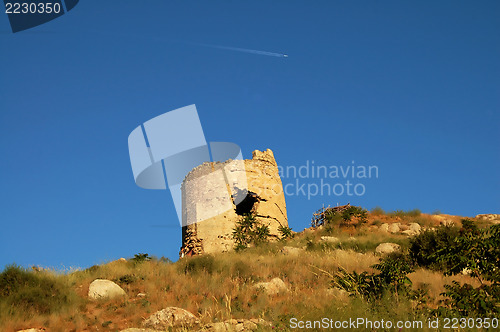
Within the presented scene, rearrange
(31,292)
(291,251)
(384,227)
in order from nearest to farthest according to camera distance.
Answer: (31,292) → (291,251) → (384,227)

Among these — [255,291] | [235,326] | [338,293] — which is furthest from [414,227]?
[235,326]

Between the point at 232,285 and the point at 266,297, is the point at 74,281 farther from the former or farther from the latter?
the point at 266,297

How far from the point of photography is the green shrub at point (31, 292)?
9047 mm

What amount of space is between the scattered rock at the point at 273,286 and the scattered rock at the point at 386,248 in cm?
623

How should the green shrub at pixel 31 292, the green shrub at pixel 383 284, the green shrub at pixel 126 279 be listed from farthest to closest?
the green shrub at pixel 126 279 → the green shrub at pixel 31 292 → the green shrub at pixel 383 284

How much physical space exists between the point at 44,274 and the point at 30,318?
2807 mm

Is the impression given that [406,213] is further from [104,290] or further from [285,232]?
[104,290]

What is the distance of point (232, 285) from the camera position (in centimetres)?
1057

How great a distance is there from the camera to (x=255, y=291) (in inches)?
388

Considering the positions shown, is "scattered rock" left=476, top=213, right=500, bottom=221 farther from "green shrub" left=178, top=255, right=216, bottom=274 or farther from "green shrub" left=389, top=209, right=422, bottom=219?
"green shrub" left=178, top=255, right=216, bottom=274

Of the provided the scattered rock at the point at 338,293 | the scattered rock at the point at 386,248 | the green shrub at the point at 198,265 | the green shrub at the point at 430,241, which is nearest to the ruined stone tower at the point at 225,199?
the green shrub at the point at 198,265

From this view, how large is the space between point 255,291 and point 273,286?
0.56 m

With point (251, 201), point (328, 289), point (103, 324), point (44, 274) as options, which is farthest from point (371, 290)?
point (251, 201)

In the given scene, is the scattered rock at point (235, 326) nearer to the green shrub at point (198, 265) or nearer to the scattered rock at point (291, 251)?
the green shrub at point (198, 265)
